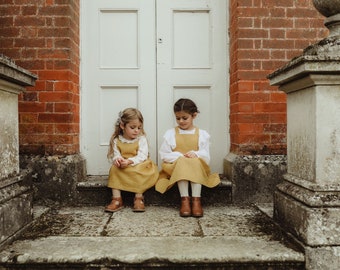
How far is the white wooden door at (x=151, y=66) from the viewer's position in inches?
165

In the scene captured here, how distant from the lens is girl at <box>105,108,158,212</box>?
3.61 meters

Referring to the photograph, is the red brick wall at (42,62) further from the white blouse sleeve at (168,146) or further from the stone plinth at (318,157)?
the stone plinth at (318,157)

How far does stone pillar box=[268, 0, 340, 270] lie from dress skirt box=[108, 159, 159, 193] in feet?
4.43

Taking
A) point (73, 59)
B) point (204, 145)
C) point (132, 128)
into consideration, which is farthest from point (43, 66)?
point (204, 145)

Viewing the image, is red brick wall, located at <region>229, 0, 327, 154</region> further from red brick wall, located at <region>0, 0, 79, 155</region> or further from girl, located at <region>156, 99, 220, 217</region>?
red brick wall, located at <region>0, 0, 79, 155</region>

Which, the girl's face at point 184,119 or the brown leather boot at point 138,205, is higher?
the girl's face at point 184,119

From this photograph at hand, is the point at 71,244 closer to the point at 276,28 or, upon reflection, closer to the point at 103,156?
the point at 103,156

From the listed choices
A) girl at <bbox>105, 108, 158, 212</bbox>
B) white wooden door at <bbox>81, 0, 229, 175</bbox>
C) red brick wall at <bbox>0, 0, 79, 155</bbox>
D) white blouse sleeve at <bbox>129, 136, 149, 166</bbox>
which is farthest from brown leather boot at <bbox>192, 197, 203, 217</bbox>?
red brick wall at <bbox>0, 0, 79, 155</bbox>

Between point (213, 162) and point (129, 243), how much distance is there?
1.84 metres

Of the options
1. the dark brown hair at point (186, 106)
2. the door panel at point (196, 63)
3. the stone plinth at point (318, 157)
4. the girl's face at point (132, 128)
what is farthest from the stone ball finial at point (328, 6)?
the girl's face at point (132, 128)

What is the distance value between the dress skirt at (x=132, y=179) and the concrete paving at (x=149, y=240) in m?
0.23

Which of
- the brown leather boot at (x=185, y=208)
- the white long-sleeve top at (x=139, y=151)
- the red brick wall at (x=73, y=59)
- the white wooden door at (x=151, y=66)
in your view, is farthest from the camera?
the white wooden door at (x=151, y=66)

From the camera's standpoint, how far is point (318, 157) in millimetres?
2547

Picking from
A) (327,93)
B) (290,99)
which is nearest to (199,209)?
(290,99)
